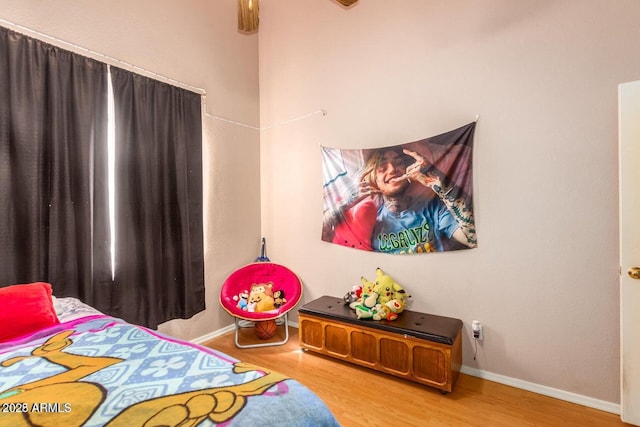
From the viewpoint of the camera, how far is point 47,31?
2.05 meters

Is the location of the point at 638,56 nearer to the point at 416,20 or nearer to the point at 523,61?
the point at 523,61

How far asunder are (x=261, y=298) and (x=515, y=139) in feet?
8.05

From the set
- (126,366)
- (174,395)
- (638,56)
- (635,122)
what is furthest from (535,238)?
(126,366)

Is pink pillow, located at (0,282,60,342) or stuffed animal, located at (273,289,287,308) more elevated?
pink pillow, located at (0,282,60,342)

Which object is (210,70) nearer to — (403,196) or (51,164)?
(51,164)

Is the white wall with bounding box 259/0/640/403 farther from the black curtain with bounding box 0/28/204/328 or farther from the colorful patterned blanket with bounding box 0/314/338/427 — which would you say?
the colorful patterned blanket with bounding box 0/314/338/427

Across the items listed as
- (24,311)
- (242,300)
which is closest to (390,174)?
(242,300)

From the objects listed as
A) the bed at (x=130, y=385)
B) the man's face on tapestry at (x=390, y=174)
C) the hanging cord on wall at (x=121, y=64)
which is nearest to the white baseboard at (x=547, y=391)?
the man's face on tapestry at (x=390, y=174)

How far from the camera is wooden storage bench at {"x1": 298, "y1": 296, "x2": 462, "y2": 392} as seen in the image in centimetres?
212

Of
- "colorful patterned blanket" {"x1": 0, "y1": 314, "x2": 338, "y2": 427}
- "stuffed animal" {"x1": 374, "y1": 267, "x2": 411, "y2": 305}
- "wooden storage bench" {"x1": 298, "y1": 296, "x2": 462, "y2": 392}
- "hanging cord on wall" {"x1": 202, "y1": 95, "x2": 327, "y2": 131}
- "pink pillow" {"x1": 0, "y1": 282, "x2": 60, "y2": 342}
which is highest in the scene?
"hanging cord on wall" {"x1": 202, "y1": 95, "x2": 327, "y2": 131}

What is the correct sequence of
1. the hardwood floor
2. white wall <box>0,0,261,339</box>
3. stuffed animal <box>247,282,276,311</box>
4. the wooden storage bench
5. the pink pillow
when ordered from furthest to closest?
stuffed animal <box>247,282,276,311</box>
white wall <box>0,0,261,339</box>
the wooden storage bench
the hardwood floor
the pink pillow

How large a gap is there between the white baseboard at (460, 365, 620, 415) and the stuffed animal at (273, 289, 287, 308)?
1637 mm

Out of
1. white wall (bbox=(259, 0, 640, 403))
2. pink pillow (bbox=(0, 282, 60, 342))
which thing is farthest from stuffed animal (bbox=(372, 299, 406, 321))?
pink pillow (bbox=(0, 282, 60, 342))

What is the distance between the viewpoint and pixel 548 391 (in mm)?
2098
